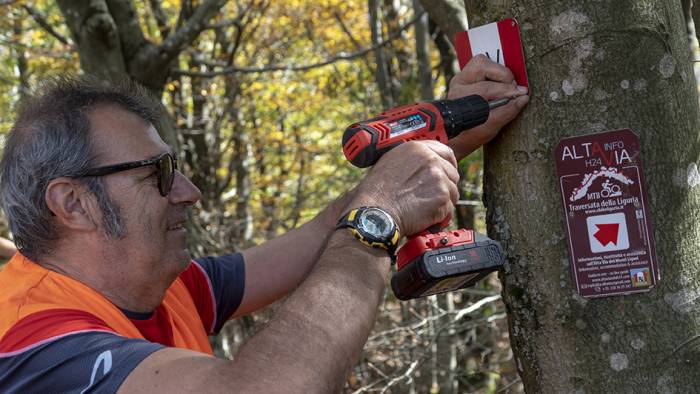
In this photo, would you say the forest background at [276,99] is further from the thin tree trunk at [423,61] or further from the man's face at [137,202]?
the man's face at [137,202]

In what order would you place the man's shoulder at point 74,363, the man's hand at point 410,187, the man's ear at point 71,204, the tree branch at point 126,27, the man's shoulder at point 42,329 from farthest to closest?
the tree branch at point 126,27 < the man's ear at point 71,204 < the man's hand at point 410,187 < the man's shoulder at point 42,329 < the man's shoulder at point 74,363

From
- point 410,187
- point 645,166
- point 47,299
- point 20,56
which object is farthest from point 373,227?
point 20,56

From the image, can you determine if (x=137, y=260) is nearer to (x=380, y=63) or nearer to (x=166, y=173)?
(x=166, y=173)

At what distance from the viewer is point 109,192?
2.23m

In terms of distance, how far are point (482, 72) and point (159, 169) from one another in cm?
105

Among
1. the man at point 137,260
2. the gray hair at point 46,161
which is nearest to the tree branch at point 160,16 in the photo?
the man at point 137,260

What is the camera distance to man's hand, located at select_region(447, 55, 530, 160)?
2.04m

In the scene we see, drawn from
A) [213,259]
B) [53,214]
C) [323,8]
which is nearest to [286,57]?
[323,8]

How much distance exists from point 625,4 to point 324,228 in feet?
4.55

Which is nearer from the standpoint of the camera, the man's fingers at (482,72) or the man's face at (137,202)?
the man's fingers at (482,72)

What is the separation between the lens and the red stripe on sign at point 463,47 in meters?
2.21

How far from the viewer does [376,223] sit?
189 cm

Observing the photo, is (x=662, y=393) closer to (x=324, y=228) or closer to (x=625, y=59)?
(x=625, y=59)

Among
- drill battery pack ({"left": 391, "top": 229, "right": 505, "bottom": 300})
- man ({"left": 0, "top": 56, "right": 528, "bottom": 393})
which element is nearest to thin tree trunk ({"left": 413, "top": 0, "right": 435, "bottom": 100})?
man ({"left": 0, "top": 56, "right": 528, "bottom": 393})
